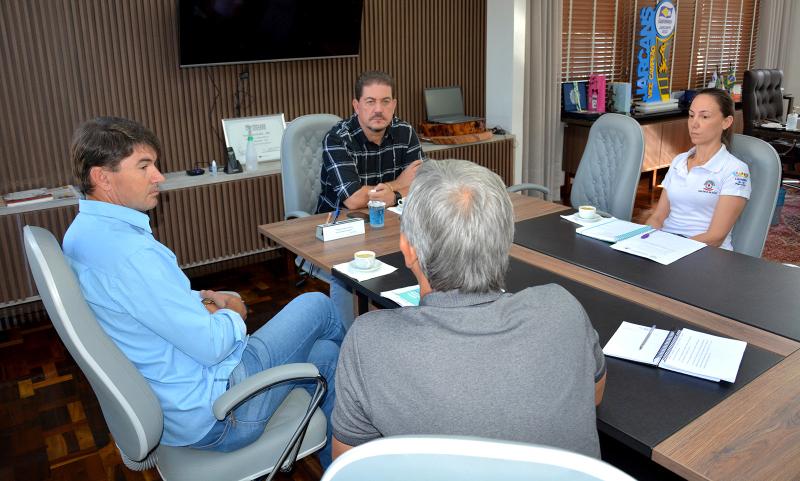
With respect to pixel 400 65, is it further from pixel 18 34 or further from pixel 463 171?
pixel 463 171

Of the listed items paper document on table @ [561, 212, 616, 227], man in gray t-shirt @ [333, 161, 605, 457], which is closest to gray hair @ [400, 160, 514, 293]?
man in gray t-shirt @ [333, 161, 605, 457]

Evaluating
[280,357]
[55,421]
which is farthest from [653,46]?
[55,421]

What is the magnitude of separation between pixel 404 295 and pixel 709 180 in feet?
5.07

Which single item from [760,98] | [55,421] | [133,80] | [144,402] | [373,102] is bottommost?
[55,421]

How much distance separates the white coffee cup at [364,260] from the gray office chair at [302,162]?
0.91 m

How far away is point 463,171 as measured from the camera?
127cm

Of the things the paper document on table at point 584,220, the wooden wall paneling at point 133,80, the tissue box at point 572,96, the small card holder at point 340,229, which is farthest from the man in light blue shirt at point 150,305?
the tissue box at point 572,96

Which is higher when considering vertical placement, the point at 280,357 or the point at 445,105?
the point at 445,105

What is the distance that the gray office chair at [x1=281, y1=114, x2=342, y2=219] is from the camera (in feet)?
10.4

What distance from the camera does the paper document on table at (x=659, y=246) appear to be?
231 centimetres

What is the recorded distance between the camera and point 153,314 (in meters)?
1.58

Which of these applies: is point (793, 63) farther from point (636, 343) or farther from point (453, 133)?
point (636, 343)

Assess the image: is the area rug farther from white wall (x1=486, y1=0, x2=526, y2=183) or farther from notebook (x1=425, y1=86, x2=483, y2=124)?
notebook (x1=425, y1=86, x2=483, y2=124)

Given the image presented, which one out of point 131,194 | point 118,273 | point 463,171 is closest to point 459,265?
point 463,171
